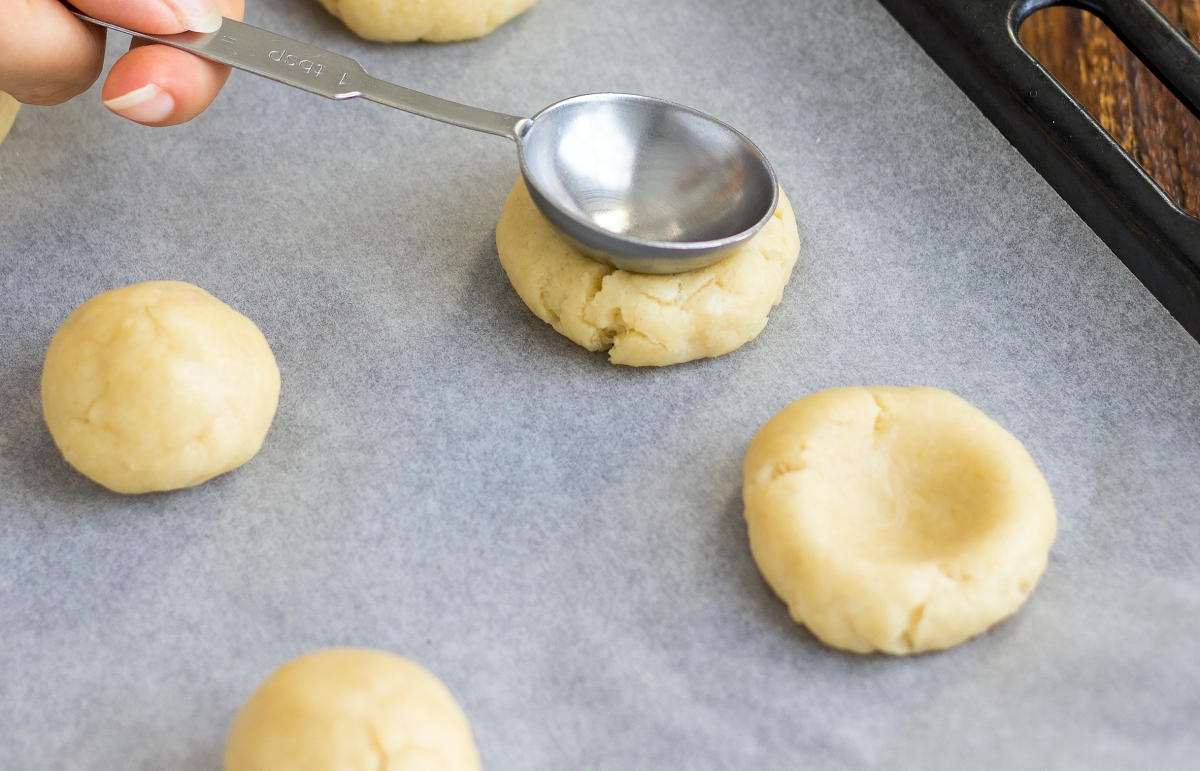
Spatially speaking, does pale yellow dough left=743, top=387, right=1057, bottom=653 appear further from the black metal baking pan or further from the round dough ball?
the round dough ball

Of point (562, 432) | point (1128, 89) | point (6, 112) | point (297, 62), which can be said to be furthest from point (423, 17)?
point (1128, 89)

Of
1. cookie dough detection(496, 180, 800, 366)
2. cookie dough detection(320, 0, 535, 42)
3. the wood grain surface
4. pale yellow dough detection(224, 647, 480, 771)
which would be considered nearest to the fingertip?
cookie dough detection(320, 0, 535, 42)

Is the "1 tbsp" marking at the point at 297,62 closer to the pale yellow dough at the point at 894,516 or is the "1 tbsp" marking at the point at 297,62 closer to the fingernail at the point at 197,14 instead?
the fingernail at the point at 197,14

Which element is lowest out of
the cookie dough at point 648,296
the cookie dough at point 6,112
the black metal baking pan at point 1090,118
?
the cookie dough at point 6,112

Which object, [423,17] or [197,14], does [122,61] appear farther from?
[423,17]

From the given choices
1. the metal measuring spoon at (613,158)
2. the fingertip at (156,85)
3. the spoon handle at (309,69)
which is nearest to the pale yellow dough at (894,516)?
the metal measuring spoon at (613,158)

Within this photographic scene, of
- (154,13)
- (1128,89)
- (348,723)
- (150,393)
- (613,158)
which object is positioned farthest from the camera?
(1128,89)

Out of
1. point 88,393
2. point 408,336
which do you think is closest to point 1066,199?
point 408,336
